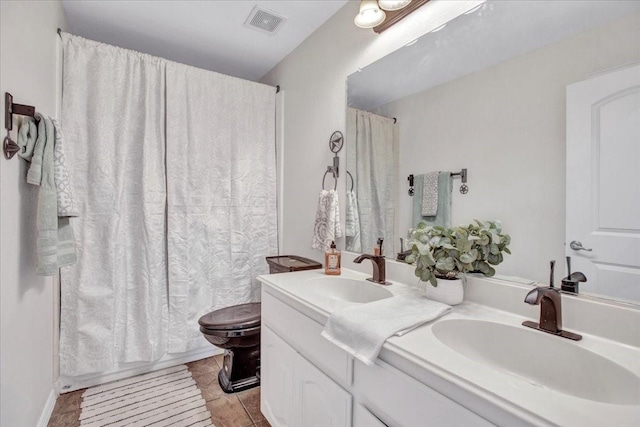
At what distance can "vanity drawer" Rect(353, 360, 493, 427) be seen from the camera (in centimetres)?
67

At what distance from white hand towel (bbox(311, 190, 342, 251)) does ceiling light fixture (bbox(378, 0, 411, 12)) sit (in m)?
0.97

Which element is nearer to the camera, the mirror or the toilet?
the mirror

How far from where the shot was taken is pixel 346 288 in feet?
5.15

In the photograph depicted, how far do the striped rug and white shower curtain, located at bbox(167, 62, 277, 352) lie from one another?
25 centimetres

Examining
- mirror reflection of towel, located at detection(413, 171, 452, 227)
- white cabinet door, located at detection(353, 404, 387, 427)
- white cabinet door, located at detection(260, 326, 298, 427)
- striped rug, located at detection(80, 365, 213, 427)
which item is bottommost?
striped rug, located at detection(80, 365, 213, 427)

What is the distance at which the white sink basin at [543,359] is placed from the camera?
718 millimetres

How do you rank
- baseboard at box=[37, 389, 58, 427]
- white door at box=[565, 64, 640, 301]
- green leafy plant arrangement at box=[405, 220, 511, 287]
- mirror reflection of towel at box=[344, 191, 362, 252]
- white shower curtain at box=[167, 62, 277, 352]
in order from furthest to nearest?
1. white shower curtain at box=[167, 62, 277, 352]
2. mirror reflection of towel at box=[344, 191, 362, 252]
3. baseboard at box=[37, 389, 58, 427]
4. green leafy plant arrangement at box=[405, 220, 511, 287]
5. white door at box=[565, 64, 640, 301]

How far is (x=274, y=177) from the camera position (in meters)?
2.62

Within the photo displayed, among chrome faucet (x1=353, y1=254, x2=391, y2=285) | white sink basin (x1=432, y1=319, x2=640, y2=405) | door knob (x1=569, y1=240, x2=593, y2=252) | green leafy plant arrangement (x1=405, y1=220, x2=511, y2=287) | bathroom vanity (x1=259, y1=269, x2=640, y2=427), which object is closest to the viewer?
bathroom vanity (x1=259, y1=269, x2=640, y2=427)

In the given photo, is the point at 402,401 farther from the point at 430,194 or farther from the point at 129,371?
the point at 129,371

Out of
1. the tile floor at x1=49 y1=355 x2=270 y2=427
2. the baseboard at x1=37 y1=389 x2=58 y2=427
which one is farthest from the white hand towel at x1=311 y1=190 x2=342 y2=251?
the baseboard at x1=37 y1=389 x2=58 y2=427

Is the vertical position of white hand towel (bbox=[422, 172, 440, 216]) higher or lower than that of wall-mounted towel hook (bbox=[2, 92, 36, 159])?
lower

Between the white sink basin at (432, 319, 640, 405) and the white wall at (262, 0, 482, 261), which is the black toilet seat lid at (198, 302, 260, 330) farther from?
the white sink basin at (432, 319, 640, 405)

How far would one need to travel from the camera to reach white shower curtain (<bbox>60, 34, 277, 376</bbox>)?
193 centimetres
